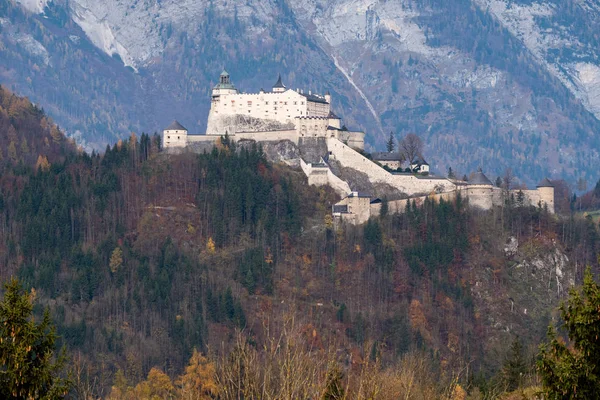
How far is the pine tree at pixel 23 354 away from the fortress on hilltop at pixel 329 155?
72.7m

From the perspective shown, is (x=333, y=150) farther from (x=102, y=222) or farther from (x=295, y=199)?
(x=102, y=222)

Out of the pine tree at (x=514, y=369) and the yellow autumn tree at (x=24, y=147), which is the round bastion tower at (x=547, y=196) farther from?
the yellow autumn tree at (x=24, y=147)

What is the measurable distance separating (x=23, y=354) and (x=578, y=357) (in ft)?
38.8

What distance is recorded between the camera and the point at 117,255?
9975 cm

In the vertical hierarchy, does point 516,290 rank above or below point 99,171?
below

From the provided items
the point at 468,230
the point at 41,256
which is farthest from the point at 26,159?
the point at 468,230

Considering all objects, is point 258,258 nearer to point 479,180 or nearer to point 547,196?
point 479,180

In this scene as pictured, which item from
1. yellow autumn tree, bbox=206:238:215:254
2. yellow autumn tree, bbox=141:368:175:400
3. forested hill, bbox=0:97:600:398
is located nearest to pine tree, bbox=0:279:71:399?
yellow autumn tree, bbox=141:368:175:400

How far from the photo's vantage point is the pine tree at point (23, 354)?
1035 inches

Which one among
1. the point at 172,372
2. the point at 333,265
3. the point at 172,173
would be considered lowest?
the point at 172,372

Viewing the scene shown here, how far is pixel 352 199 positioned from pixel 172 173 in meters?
15.6

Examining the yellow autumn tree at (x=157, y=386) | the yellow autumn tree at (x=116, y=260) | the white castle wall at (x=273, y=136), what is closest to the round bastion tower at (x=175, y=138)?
the white castle wall at (x=273, y=136)

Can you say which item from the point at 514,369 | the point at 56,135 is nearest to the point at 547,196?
the point at 514,369

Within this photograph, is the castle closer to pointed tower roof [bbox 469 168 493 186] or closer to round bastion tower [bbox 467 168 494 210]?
pointed tower roof [bbox 469 168 493 186]
